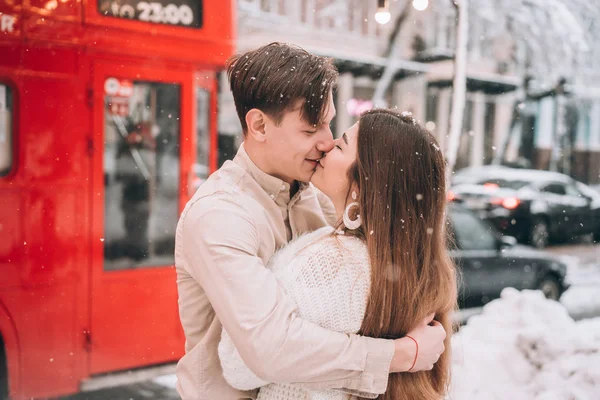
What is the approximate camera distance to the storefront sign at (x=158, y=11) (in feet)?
13.1

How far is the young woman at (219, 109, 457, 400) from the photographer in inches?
71.6

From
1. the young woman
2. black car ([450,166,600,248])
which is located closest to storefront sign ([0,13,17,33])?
the young woman

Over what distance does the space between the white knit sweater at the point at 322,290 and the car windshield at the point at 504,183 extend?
35.6 ft

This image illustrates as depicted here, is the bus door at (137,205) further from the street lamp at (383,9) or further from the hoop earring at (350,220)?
the hoop earring at (350,220)

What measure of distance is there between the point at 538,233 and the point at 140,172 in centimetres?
958

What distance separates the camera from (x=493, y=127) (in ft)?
67.9

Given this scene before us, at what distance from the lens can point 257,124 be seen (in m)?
2.08

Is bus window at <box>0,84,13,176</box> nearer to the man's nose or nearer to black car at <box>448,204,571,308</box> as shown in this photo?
the man's nose

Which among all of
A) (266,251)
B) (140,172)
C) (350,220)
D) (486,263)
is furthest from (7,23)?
(486,263)

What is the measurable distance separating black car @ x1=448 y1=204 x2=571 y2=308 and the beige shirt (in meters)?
4.89

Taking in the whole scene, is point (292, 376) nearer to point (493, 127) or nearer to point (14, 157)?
point (14, 157)

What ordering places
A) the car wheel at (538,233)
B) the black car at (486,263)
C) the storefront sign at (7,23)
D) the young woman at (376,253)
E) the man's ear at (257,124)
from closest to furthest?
the young woman at (376,253) < the man's ear at (257,124) < the storefront sign at (7,23) < the black car at (486,263) < the car wheel at (538,233)

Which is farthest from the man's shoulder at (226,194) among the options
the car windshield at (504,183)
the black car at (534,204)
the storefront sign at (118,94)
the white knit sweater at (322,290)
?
the car windshield at (504,183)

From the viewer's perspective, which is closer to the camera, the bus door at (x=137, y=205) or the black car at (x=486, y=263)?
the bus door at (x=137, y=205)
